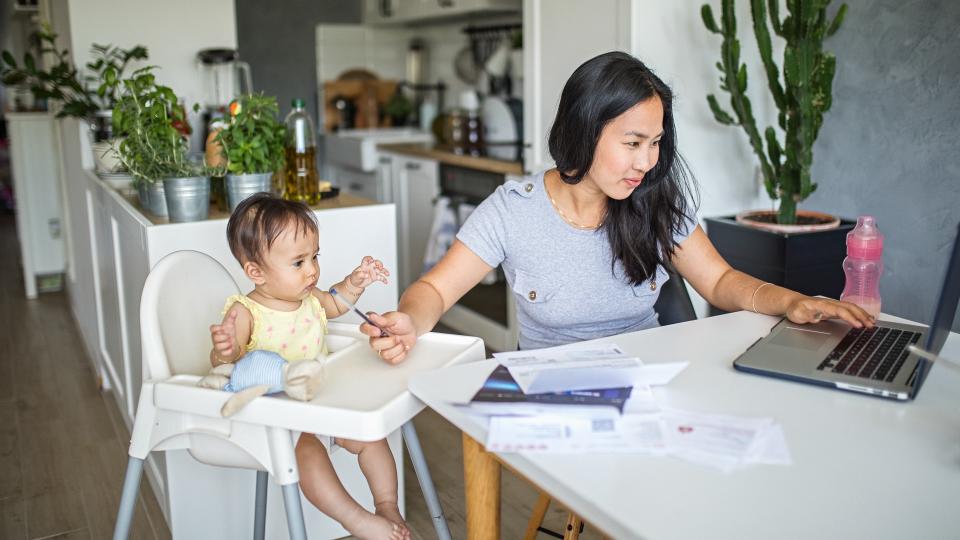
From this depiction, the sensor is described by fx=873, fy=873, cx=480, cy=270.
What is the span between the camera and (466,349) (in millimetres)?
1467

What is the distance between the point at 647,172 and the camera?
68.4 inches

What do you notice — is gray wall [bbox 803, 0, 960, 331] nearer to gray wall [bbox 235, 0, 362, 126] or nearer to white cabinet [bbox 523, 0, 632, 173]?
white cabinet [bbox 523, 0, 632, 173]

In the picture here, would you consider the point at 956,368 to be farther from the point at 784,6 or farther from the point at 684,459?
the point at 784,6

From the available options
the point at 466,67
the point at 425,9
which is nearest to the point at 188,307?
the point at 425,9

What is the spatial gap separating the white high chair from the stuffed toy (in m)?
0.02

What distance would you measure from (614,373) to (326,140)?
13.7 ft

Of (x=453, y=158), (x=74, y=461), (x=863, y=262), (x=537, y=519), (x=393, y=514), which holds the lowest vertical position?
(x=74, y=461)

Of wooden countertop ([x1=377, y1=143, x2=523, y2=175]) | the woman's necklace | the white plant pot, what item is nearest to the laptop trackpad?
the woman's necklace

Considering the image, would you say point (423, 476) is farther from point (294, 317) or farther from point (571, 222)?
point (571, 222)

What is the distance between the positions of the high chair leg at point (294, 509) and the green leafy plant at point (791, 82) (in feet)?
6.30

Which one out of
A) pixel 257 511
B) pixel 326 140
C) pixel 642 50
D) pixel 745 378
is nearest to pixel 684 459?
pixel 745 378

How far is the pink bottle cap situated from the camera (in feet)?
5.73

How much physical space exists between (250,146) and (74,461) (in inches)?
49.7

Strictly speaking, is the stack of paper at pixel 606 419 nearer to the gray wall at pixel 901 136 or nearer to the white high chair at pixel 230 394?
the white high chair at pixel 230 394
